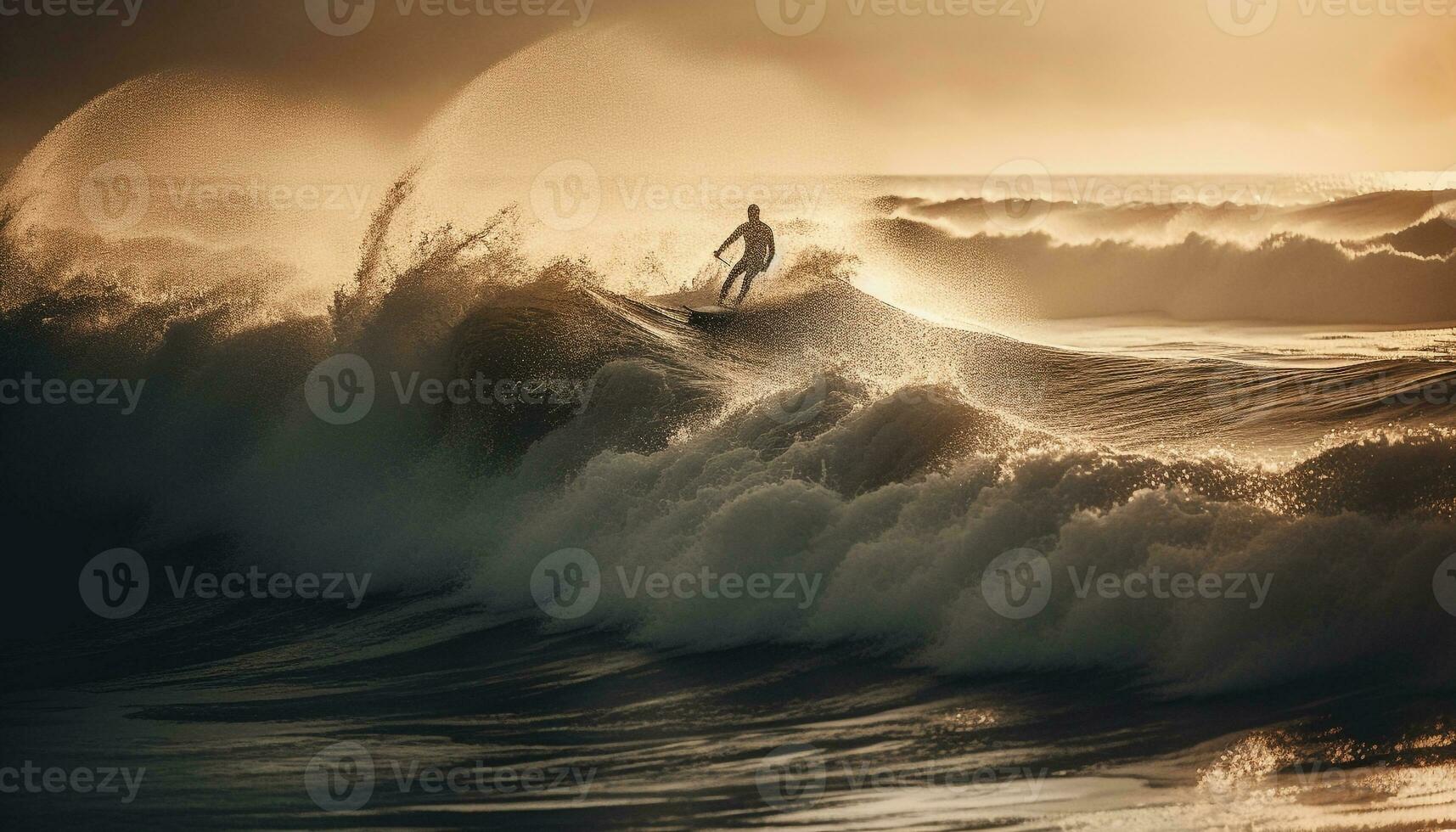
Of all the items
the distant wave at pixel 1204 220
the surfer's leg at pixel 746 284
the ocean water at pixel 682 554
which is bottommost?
the ocean water at pixel 682 554

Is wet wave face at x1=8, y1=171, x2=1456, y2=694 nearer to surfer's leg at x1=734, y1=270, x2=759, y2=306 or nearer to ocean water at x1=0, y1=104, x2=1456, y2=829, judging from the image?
ocean water at x1=0, y1=104, x2=1456, y2=829

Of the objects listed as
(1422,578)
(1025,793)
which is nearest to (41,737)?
(1025,793)

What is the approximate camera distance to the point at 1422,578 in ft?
24.7

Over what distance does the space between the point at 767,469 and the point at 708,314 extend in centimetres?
595

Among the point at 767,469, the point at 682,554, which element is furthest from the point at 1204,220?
the point at 682,554

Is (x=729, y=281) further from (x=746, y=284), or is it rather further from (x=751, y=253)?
(x=751, y=253)

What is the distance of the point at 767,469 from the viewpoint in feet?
33.8

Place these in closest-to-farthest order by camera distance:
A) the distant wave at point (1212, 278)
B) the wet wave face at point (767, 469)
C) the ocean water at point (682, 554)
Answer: the ocean water at point (682, 554)
the wet wave face at point (767, 469)
the distant wave at point (1212, 278)

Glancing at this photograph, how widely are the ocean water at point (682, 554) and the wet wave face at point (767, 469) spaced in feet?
0.12

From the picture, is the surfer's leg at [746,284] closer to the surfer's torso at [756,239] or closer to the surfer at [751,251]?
the surfer at [751,251]

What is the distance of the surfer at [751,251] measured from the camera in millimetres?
16031

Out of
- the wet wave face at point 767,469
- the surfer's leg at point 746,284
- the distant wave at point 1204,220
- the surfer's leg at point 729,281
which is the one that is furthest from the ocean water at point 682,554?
the distant wave at point 1204,220

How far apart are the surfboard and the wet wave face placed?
0.31 meters

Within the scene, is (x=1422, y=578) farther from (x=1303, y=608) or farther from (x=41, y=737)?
(x=41, y=737)
